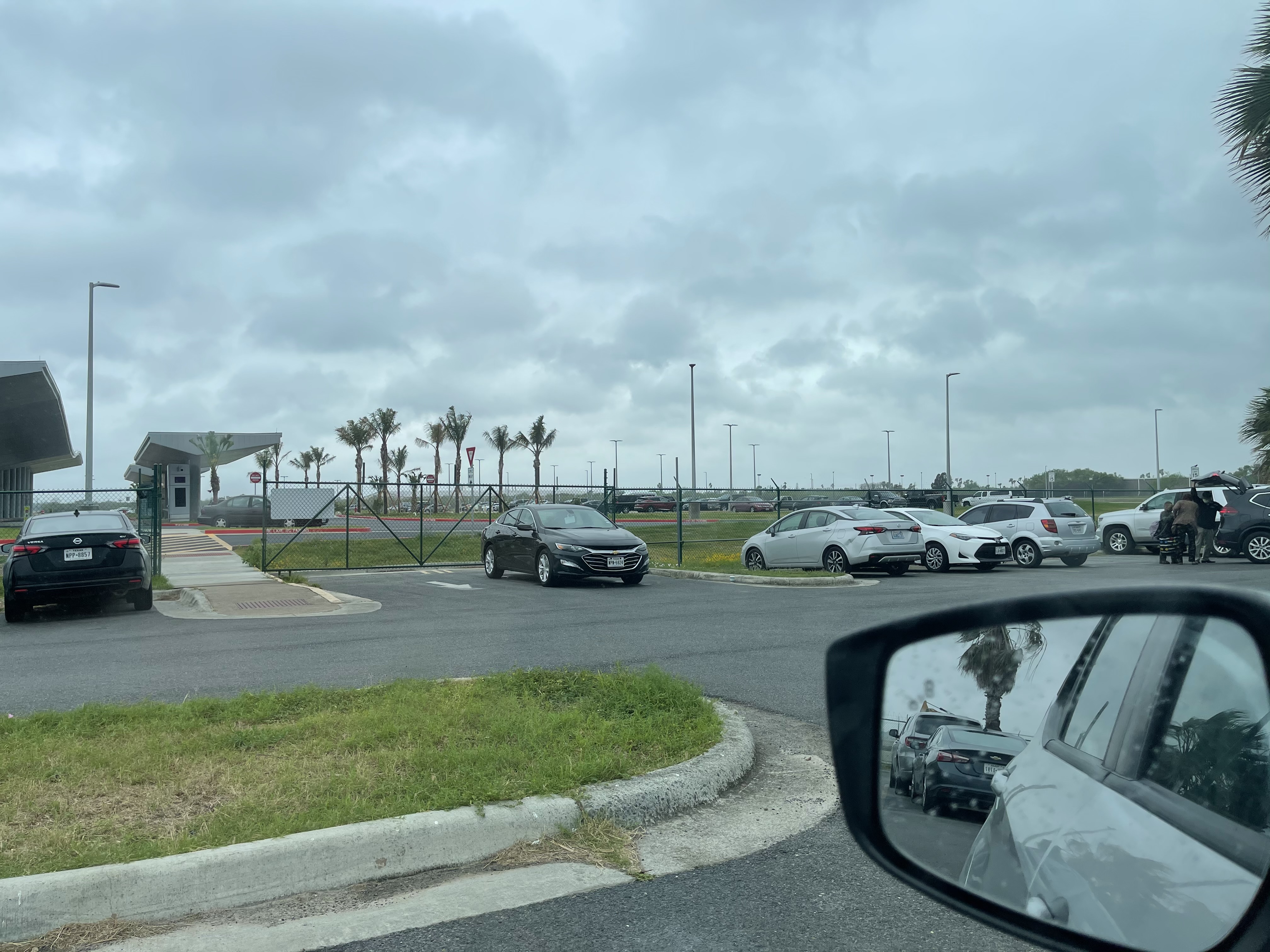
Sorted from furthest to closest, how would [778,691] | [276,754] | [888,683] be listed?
[778,691], [276,754], [888,683]

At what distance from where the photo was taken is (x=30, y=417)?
40.9 meters

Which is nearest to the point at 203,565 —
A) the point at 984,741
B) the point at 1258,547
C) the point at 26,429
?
the point at 984,741

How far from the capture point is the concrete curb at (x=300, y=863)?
11.2 feet

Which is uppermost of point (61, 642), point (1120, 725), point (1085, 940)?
point (1120, 725)

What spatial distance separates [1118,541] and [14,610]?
2516 centimetres

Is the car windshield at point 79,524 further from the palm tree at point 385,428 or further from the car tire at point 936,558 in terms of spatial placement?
the palm tree at point 385,428

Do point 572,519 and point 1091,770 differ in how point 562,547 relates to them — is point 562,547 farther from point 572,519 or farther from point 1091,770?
point 1091,770

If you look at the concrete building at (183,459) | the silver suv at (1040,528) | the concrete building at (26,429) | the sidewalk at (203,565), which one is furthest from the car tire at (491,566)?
the concrete building at (183,459)

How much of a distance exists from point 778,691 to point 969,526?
583 inches

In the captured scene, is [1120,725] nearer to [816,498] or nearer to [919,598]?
[919,598]

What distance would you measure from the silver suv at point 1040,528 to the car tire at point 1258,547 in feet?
10.1

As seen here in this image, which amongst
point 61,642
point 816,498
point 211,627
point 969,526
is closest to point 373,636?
point 211,627

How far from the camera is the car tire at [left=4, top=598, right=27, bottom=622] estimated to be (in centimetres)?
1278

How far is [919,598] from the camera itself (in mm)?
14312
